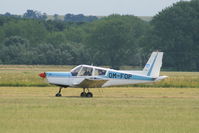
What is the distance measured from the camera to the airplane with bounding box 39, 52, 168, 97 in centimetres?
2917

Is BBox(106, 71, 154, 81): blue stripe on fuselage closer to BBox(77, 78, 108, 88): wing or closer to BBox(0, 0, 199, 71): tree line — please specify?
BBox(77, 78, 108, 88): wing

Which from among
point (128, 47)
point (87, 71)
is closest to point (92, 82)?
point (87, 71)

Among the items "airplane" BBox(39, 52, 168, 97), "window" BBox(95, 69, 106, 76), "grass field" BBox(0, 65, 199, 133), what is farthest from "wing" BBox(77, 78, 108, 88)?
"grass field" BBox(0, 65, 199, 133)

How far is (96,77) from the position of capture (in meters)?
29.3

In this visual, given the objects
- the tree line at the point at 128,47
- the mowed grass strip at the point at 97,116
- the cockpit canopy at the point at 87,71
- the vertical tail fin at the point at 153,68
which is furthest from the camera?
the tree line at the point at 128,47

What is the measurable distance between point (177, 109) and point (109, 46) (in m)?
64.3

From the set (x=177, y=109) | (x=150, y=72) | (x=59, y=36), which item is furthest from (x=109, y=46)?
(x=177, y=109)

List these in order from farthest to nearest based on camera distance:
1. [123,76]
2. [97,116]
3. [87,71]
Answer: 1. [123,76]
2. [87,71]
3. [97,116]

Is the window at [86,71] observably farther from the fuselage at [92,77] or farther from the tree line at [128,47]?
the tree line at [128,47]

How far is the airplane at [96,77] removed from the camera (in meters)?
29.2

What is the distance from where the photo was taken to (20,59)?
8350cm

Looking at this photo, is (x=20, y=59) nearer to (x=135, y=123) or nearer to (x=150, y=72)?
(x=150, y=72)

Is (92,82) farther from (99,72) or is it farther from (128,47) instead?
(128,47)

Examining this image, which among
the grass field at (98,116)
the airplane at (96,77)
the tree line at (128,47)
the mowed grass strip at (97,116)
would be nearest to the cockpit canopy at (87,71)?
the airplane at (96,77)
